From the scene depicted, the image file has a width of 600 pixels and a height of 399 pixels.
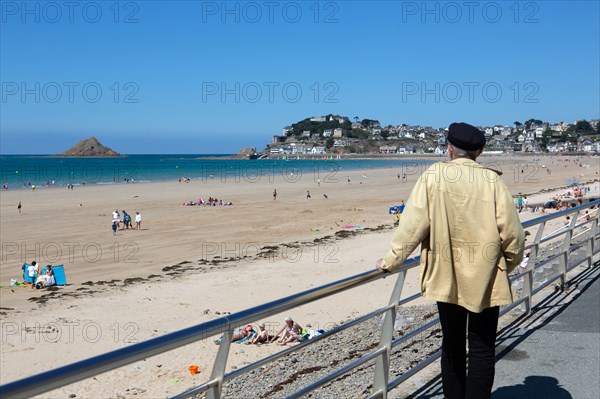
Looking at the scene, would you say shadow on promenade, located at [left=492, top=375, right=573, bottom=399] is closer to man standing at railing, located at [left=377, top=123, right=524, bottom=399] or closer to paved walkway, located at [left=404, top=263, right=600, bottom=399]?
paved walkway, located at [left=404, top=263, right=600, bottom=399]

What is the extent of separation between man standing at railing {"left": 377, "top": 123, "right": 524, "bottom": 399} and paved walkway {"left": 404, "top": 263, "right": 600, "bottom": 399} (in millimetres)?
1136

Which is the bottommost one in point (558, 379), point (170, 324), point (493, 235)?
point (170, 324)

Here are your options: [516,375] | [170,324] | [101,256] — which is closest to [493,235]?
[516,375]

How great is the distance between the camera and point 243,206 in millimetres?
34906

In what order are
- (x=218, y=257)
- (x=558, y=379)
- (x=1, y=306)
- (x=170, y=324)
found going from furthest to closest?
(x=218, y=257)
(x=1, y=306)
(x=170, y=324)
(x=558, y=379)

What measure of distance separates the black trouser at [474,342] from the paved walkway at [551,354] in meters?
0.70

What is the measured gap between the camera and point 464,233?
2.91 meters

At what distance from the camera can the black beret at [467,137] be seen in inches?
116

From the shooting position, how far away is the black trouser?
3068 mm

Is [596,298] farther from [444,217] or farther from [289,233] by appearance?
[289,233]

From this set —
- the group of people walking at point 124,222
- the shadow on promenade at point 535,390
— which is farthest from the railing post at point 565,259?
the group of people walking at point 124,222

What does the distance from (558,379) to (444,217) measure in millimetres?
2013
